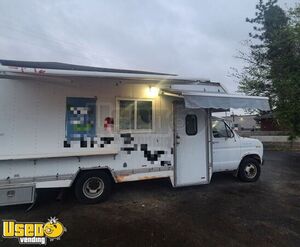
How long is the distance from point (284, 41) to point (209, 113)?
13.3 metres

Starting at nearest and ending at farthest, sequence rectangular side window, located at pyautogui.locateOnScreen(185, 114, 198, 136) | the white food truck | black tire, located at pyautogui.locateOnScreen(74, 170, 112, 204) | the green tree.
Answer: the white food truck, black tire, located at pyautogui.locateOnScreen(74, 170, 112, 204), rectangular side window, located at pyautogui.locateOnScreen(185, 114, 198, 136), the green tree

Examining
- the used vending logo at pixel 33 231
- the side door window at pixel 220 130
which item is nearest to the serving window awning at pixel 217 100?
the side door window at pixel 220 130

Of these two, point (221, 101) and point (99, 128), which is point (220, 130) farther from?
point (99, 128)

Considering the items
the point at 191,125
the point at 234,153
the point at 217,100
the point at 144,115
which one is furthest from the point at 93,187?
the point at 234,153

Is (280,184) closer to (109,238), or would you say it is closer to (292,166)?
(292,166)

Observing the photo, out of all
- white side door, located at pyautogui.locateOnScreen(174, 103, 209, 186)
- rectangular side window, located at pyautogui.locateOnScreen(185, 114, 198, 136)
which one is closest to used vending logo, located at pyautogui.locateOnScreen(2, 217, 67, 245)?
white side door, located at pyautogui.locateOnScreen(174, 103, 209, 186)

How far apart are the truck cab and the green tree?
9.94 m

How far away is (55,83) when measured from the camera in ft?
16.6

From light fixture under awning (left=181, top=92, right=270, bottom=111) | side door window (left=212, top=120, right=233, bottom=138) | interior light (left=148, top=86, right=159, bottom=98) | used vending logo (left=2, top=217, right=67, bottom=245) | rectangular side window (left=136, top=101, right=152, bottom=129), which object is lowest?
used vending logo (left=2, top=217, right=67, bottom=245)

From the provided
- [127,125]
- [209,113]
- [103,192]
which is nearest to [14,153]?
[103,192]

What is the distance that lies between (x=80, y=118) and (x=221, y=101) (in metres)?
3.49

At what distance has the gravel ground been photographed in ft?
12.7

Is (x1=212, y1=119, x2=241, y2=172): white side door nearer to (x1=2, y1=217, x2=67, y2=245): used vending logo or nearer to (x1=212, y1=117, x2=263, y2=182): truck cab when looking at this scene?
(x1=212, y1=117, x2=263, y2=182): truck cab

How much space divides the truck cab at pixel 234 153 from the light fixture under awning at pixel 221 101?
109 cm
